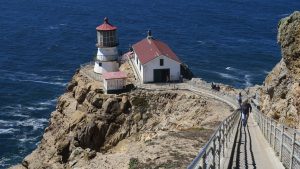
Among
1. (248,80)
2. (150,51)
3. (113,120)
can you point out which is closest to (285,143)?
(113,120)

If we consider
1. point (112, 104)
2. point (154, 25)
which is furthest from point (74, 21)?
point (112, 104)

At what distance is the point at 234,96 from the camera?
4603 cm

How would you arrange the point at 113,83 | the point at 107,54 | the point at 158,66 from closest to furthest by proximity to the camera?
the point at 113,83 < the point at 158,66 < the point at 107,54

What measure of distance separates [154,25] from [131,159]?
8562 centimetres

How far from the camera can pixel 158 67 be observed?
50844mm

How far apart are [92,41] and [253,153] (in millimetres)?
78067

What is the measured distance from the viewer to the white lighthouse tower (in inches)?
2154

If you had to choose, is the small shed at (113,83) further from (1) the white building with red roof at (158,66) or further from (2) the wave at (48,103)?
(2) the wave at (48,103)

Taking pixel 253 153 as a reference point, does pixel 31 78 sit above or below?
above

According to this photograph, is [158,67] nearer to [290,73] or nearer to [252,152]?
[290,73]

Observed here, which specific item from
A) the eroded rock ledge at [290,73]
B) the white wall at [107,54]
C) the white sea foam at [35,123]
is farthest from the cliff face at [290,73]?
the white sea foam at [35,123]

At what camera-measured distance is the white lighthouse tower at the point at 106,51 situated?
180ft

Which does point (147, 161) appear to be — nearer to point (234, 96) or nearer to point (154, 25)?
point (234, 96)

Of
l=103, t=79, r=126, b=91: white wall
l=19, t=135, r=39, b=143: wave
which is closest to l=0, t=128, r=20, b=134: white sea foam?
l=19, t=135, r=39, b=143: wave
